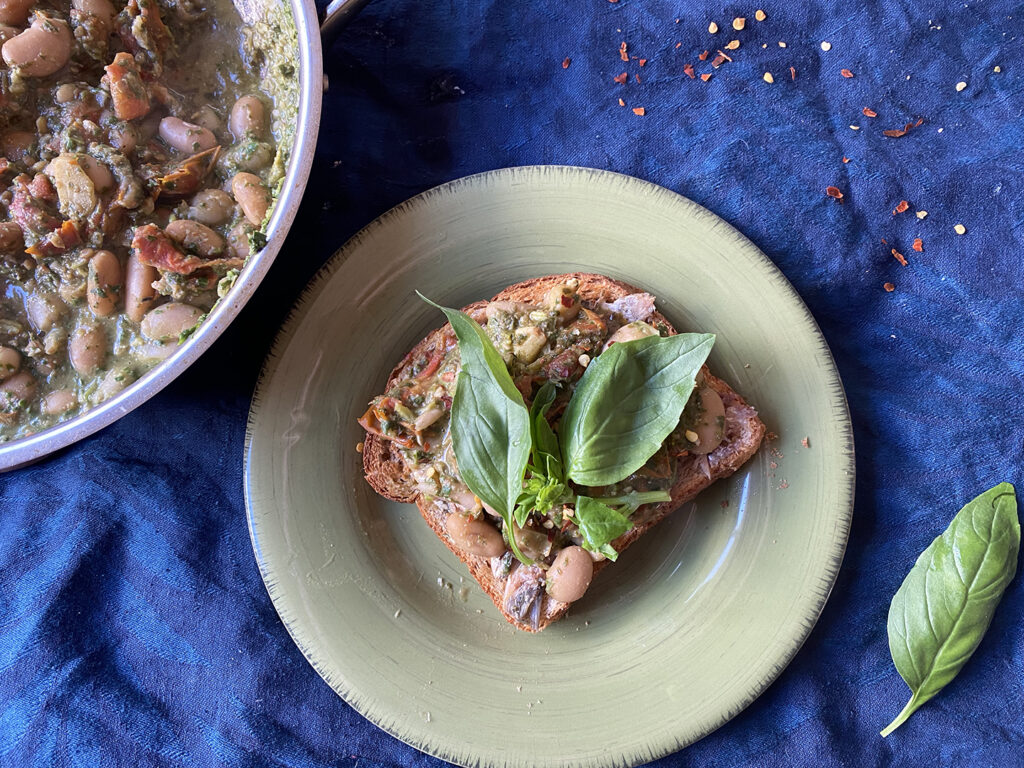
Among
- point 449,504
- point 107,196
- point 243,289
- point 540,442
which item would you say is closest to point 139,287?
point 107,196

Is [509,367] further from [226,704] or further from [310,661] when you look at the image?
[226,704]

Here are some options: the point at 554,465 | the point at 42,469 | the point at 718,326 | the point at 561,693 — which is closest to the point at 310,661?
the point at 561,693

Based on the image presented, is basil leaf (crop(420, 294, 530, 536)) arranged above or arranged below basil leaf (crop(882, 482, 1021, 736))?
above

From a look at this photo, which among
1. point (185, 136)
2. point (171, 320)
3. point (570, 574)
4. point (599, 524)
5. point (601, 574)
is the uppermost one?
point (185, 136)

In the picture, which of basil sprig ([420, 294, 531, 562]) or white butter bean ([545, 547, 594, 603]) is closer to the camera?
basil sprig ([420, 294, 531, 562])

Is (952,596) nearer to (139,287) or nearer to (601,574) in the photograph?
(601,574)

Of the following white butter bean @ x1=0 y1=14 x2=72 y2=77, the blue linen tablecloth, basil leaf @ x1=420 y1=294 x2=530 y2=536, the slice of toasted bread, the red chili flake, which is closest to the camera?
basil leaf @ x1=420 y1=294 x2=530 y2=536

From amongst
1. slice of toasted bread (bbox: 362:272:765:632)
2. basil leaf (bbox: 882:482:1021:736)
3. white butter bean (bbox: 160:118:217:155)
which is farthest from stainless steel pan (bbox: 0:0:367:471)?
basil leaf (bbox: 882:482:1021:736)

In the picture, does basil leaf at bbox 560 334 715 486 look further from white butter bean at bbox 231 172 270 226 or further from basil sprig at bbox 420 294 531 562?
white butter bean at bbox 231 172 270 226
